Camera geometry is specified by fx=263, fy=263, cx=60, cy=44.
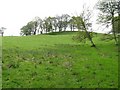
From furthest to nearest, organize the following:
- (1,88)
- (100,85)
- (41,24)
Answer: (41,24), (100,85), (1,88)

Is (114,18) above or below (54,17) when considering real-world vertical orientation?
below

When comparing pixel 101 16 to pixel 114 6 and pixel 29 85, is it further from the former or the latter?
pixel 29 85

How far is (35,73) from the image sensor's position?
80.9 feet

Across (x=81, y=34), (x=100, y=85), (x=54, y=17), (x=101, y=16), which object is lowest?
(x=100, y=85)

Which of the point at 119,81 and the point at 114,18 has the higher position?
the point at 114,18

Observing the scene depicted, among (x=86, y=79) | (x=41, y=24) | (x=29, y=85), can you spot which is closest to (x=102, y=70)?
(x=86, y=79)

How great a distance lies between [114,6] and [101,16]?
4.12 metres

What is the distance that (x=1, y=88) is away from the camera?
63.8 feet

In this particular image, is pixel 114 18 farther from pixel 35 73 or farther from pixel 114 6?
pixel 35 73

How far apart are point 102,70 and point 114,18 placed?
107ft

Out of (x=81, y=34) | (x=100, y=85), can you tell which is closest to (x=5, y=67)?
(x=100, y=85)

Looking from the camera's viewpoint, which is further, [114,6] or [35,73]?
[114,6]

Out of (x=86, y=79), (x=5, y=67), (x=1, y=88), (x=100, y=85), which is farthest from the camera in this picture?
(x=5, y=67)

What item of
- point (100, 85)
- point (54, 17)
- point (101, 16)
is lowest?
point (100, 85)
